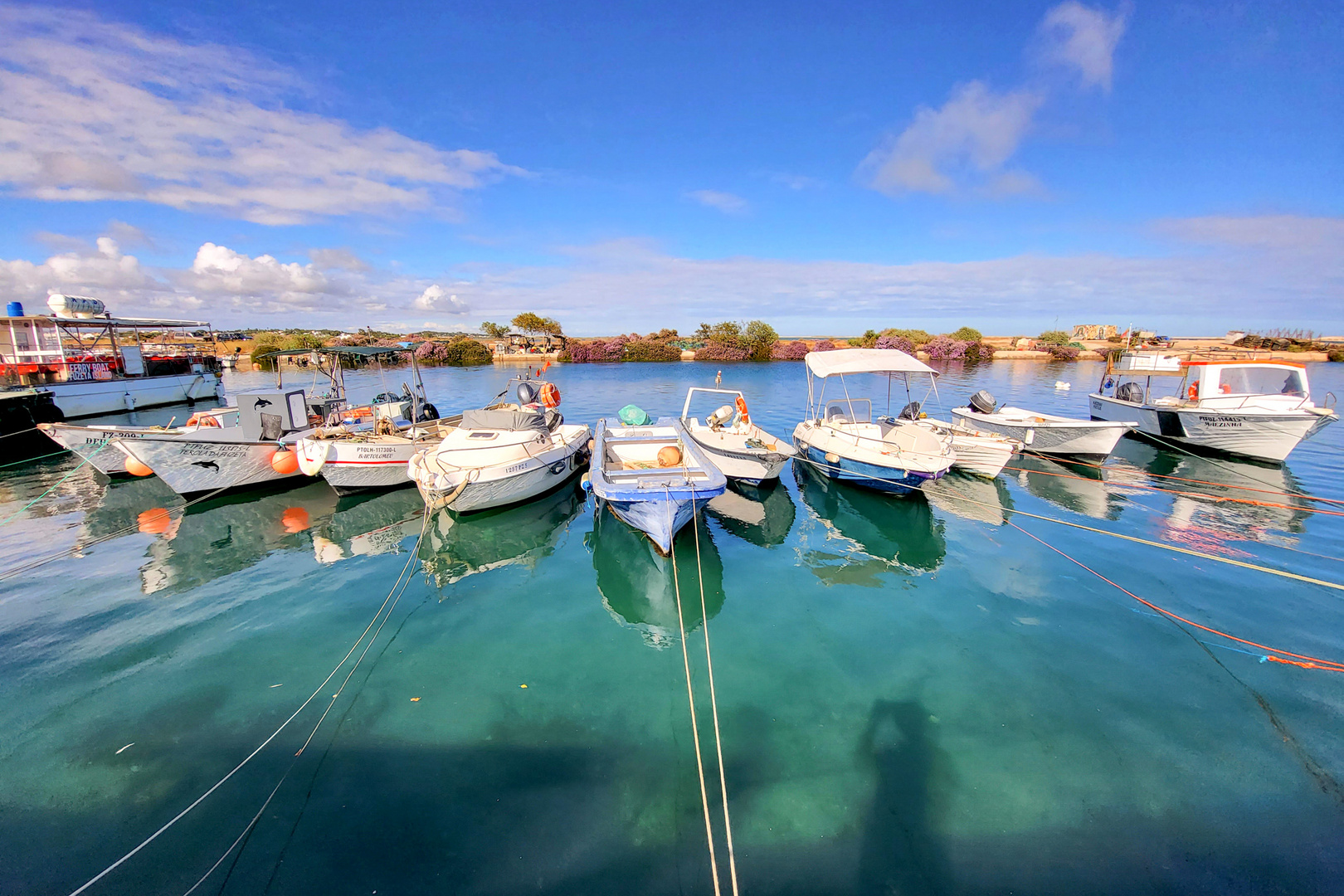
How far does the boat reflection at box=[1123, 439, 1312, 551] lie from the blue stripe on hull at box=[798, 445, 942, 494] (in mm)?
5435

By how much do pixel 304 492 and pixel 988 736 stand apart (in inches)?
705

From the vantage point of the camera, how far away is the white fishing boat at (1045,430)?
16.9 metres

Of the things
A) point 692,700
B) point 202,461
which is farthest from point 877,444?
point 202,461

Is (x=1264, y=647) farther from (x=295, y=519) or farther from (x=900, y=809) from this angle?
(x=295, y=519)

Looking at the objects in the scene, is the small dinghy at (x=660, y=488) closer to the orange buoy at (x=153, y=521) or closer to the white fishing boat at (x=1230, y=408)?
the orange buoy at (x=153, y=521)

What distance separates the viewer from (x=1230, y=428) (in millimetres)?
17312

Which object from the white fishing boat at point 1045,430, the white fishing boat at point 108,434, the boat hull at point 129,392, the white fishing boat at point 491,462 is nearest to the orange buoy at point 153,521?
the white fishing boat at point 108,434

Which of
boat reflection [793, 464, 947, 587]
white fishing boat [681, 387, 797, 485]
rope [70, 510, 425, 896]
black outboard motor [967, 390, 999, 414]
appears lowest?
boat reflection [793, 464, 947, 587]

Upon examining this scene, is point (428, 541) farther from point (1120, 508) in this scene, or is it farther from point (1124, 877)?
point (1120, 508)

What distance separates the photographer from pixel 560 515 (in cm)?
1345

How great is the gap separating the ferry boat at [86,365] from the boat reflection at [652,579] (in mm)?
29936

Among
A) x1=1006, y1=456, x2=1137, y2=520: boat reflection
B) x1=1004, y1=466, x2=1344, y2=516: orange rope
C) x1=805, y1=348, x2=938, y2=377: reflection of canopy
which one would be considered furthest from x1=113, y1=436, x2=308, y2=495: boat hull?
x1=1004, y1=466, x2=1344, y2=516: orange rope

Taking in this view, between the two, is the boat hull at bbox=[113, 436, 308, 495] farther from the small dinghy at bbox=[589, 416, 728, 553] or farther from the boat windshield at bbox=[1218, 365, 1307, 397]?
the boat windshield at bbox=[1218, 365, 1307, 397]

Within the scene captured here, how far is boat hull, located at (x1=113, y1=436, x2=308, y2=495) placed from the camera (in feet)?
43.8
